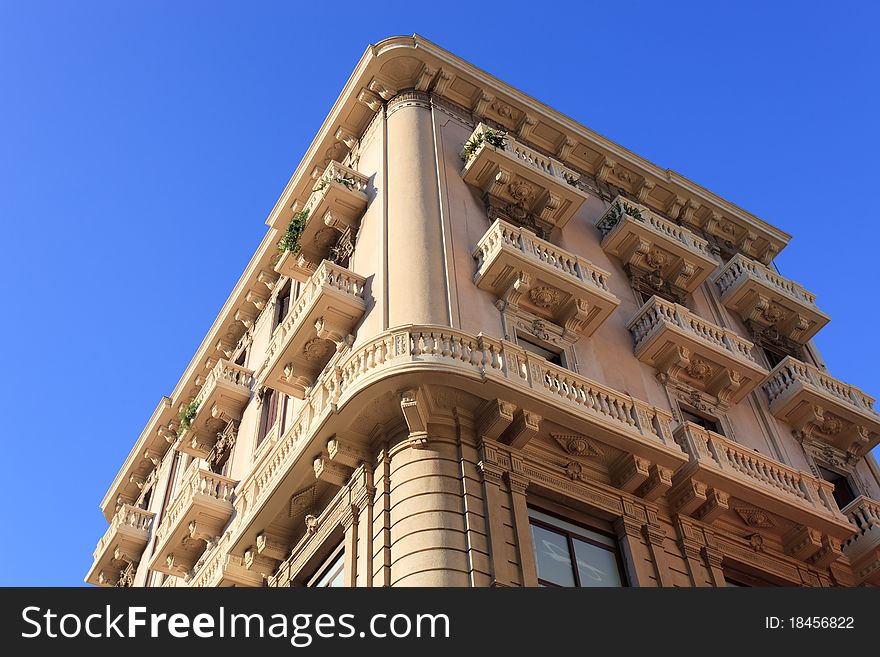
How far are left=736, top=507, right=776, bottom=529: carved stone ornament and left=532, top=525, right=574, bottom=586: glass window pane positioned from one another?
4.50 meters

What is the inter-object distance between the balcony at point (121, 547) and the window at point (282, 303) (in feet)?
27.8

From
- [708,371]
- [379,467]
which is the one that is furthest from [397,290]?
[708,371]

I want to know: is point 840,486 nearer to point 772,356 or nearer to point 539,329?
point 772,356

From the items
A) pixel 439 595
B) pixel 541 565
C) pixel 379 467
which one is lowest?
pixel 439 595

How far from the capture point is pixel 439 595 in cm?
1219

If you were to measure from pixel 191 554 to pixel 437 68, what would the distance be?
14.7 m

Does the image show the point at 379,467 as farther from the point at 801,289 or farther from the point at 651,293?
the point at 801,289

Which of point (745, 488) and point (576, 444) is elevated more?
point (576, 444)

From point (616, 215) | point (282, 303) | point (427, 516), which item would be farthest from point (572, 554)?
point (282, 303)

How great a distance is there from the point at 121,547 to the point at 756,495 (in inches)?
828

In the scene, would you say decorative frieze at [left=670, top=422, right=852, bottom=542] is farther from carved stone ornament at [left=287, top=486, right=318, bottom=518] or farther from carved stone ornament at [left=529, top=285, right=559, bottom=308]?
carved stone ornament at [left=287, top=486, right=318, bottom=518]

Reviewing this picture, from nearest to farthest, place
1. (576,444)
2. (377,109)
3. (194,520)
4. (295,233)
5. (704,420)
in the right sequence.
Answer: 1. (576,444)
2. (704,420)
3. (194,520)
4. (295,233)
5. (377,109)

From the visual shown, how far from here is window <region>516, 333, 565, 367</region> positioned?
21.0 metres

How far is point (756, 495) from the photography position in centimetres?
1950
